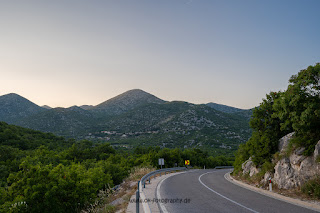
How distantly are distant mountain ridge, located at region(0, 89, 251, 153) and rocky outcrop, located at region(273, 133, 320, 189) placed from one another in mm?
64467

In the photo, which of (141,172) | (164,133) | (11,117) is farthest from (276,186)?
(11,117)

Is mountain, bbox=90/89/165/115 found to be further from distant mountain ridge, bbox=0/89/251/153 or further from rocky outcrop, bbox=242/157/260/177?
rocky outcrop, bbox=242/157/260/177

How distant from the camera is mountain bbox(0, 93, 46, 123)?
134 m

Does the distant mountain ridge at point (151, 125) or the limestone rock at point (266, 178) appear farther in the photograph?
the distant mountain ridge at point (151, 125)

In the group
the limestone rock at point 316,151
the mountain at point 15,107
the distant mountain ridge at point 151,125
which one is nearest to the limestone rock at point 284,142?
the limestone rock at point 316,151

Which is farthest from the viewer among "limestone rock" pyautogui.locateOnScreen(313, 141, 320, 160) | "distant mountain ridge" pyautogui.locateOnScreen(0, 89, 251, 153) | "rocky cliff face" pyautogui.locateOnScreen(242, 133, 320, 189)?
"distant mountain ridge" pyautogui.locateOnScreen(0, 89, 251, 153)

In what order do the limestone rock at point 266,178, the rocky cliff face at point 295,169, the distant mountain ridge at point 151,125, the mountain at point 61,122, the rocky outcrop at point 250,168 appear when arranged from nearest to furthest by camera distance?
the rocky cliff face at point 295,169 → the limestone rock at point 266,178 → the rocky outcrop at point 250,168 → the distant mountain ridge at point 151,125 → the mountain at point 61,122

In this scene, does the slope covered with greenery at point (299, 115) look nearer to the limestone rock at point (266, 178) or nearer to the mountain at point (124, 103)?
the limestone rock at point (266, 178)

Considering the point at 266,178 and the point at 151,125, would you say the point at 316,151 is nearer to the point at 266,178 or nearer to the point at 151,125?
the point at 266,178

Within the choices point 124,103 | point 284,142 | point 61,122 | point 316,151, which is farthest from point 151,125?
point 316,151

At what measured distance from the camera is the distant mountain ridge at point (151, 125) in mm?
86875

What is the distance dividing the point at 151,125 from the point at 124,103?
77.8 meters

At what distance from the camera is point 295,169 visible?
39.8 ft

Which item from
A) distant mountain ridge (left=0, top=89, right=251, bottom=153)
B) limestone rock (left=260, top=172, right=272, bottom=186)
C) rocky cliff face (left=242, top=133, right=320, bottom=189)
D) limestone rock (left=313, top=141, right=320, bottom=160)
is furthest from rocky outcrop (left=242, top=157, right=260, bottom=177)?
distant mountain ridge (left=0, top=89, right=251, bottom=153)
